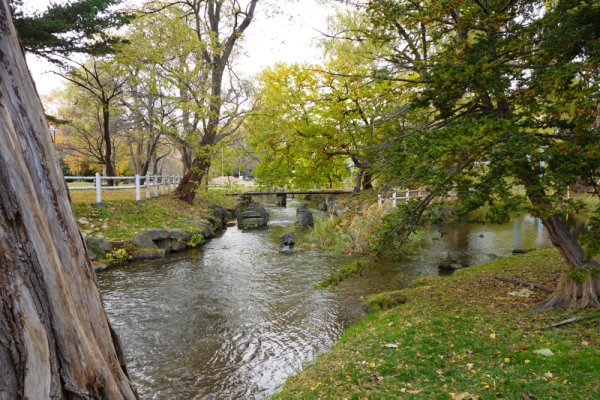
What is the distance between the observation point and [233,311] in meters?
7.09

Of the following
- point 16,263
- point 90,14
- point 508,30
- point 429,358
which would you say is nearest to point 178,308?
point 429,358

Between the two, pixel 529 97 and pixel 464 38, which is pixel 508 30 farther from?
pixel 529 97

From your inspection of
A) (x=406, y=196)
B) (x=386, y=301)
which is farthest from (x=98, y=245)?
(x=406, y=196)

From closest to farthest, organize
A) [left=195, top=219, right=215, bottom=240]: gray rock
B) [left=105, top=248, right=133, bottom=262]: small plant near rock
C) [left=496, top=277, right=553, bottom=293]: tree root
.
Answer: [left=496, top=277, right=553, bottom=293]: tree root
[left=105, top=248, right=133, bottom=262]: small plant near rock
[left=195, top=219, right=215, bottom=240]: gray rock

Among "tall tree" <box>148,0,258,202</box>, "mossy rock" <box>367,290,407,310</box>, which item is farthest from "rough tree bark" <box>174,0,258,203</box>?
"mossy rock" <box>367,290,407,310</box>

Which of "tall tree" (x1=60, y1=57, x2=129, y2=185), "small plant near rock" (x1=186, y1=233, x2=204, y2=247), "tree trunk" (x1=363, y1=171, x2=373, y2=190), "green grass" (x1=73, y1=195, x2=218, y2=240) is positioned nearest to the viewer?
"tree trunk" (x1=363, y1=171, x2=373, y2=190)

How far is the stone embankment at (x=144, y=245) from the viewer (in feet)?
32.8

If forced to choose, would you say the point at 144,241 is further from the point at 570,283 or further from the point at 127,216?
the point at 570,283

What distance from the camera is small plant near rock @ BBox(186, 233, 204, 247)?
505 inches

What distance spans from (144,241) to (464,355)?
9.72m

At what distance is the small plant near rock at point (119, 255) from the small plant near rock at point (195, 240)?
250 cm

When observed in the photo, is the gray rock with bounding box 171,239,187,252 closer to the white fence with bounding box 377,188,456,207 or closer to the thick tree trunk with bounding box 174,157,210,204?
the thick tree trunk with bounding box 174,157,210,204

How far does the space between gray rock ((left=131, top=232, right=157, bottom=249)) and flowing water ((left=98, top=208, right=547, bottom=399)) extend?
2.62 ft

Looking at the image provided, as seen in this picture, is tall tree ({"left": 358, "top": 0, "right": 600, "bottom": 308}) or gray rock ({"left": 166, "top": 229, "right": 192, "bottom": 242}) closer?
tall tree ({"left": 358, "top": 0, "right": 600, "bottom": 308})
